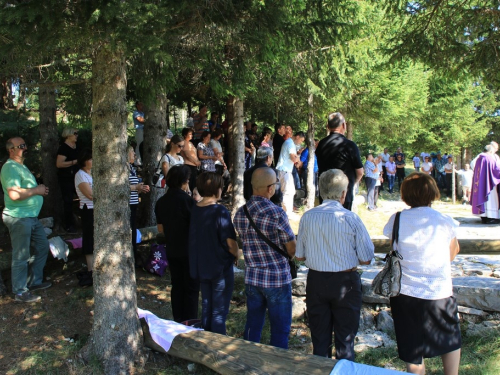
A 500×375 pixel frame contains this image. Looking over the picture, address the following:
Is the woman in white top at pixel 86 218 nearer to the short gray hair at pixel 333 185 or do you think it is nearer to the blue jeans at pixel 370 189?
the short gray hair at pixel 333 185

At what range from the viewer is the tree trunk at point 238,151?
955cm

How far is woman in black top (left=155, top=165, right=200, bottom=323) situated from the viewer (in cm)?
484

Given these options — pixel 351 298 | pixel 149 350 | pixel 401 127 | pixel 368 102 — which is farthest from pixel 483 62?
pixel 401 127

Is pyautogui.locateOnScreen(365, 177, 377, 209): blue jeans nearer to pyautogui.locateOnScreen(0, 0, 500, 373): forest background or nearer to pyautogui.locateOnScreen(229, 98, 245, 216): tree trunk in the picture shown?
pyautogui.locateOnScreen(0, 0, 500, 373): forest background

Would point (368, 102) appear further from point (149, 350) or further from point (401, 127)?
point (149, 350)

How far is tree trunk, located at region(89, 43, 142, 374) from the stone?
4.84 meters

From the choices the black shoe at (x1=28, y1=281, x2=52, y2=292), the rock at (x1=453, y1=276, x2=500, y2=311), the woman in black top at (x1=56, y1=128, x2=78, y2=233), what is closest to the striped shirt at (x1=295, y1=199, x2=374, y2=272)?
the rock at (x1=453, y1=276, x2=500, y2=311)

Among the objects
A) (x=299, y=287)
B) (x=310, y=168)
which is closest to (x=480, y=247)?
(x=299, y=287)

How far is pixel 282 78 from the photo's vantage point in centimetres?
1013

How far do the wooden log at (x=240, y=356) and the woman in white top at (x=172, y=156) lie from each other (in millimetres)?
3497

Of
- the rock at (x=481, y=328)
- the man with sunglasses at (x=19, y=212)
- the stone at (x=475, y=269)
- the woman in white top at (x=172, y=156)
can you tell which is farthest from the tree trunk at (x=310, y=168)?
the man with sunglasses at (x=19, y=212)

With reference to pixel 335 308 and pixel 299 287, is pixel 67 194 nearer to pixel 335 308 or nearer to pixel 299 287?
pixel 299 287

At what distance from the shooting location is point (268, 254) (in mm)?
3914

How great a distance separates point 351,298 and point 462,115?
21.2 m
